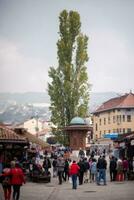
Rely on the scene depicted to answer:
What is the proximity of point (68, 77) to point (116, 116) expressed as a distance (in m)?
46.9

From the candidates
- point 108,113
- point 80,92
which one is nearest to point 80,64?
point 80,92

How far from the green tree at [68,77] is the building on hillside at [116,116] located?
42980mm

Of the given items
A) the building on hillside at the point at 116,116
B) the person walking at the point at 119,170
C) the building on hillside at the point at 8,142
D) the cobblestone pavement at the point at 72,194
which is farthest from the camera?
the building on hillside at the point at 116,116

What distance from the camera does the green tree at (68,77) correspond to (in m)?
54.1

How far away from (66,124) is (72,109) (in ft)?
6.52

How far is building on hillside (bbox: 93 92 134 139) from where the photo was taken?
98312 mm

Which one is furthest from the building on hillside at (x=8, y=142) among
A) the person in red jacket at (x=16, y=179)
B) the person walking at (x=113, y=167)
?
the person in red jacket at (x=16, y=179)

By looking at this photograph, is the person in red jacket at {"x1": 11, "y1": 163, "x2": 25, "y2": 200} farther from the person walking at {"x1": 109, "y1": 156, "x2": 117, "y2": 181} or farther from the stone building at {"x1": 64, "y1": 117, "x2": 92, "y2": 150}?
the stone building at {"x1": 64, "y1": 117, "x2": 92, "y2": 150}

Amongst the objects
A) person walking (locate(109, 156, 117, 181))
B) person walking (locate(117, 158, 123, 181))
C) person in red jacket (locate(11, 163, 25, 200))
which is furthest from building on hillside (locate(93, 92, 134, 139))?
person in red jacket (locate(11, 163, 25, 200))

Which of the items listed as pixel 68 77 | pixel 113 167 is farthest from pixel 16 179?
pixel 68 77

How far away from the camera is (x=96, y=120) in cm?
10925

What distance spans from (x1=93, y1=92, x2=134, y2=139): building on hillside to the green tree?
4298cm

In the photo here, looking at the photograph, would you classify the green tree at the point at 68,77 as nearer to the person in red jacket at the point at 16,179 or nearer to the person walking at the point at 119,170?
the person walking at the point at 119,170

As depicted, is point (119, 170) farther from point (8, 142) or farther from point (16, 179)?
point (16, 179)
